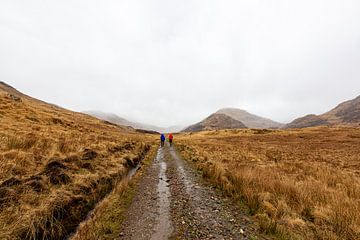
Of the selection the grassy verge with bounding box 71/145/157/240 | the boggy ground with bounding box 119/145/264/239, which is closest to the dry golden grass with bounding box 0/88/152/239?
the grassy verge with bounding box 71/145/157/240

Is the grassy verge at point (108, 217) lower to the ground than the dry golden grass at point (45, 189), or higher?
lower

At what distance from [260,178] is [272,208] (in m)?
3.21

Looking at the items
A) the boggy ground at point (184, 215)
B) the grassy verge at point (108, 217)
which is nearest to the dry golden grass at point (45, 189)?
the grassy verge at point (108, 217)

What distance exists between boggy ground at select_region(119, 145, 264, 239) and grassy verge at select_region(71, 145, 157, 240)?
26 centimetres

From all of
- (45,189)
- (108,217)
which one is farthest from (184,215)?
(45,189)

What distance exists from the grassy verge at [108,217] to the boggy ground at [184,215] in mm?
257

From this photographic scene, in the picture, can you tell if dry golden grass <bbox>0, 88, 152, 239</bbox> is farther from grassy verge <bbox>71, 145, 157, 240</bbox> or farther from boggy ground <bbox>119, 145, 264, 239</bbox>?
boggy ground <bbox>119, 145, 264, 239</bbox>

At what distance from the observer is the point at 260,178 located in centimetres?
996

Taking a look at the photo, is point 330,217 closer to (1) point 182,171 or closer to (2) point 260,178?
(2) point 260,178

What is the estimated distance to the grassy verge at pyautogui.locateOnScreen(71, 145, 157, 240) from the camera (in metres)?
5.66

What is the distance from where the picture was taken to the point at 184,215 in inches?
269

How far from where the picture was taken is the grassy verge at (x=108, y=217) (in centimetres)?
566

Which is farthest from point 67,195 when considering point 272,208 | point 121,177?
point 272,208

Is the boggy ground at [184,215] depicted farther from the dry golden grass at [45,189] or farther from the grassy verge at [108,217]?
the dry golden grass at [45,189]
